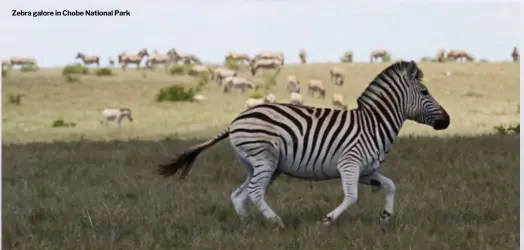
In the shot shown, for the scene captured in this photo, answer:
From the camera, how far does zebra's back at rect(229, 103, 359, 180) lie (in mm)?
8094

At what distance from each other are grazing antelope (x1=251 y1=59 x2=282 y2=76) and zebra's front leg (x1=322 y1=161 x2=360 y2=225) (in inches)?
1182

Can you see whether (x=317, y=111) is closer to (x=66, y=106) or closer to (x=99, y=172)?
(x=99, y=172)

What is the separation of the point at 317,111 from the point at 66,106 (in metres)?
22.9

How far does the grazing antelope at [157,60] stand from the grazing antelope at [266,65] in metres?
4.82

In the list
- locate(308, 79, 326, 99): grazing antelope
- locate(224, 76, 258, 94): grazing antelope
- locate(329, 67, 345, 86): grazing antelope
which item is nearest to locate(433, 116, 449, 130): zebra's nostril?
locate(224, 76, 258, 94): grazing antelope

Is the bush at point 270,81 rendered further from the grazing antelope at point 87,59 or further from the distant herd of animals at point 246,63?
the grazing antelope at point 87,59

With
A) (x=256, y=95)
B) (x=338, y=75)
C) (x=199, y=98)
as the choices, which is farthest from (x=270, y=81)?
(x=199, y=98)

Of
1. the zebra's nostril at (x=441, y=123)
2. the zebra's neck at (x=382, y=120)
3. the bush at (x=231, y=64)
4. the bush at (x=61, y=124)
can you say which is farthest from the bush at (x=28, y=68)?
the zebra's nostril at (x=441, y=123)

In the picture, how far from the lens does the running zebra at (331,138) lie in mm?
8047

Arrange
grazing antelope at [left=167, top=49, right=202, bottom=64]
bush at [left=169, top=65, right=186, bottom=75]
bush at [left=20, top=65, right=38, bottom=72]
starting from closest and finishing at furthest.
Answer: bush at [left=20, top=65, right=38, bottom=72] < bush at [left=169, top=65, right=186, bottom=75] < grazing antelope at [left=167, top=49, right=202, bottom=64]

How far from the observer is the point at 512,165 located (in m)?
13.3

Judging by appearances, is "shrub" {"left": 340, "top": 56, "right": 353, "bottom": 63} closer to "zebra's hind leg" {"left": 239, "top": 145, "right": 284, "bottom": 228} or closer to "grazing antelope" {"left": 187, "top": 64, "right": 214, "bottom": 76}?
"grazing antelope" {"left": 187, "top": 64, "right": 214, "bottom": 76}

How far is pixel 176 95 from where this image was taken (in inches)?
1186

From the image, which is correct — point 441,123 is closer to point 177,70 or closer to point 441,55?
point 177,70
